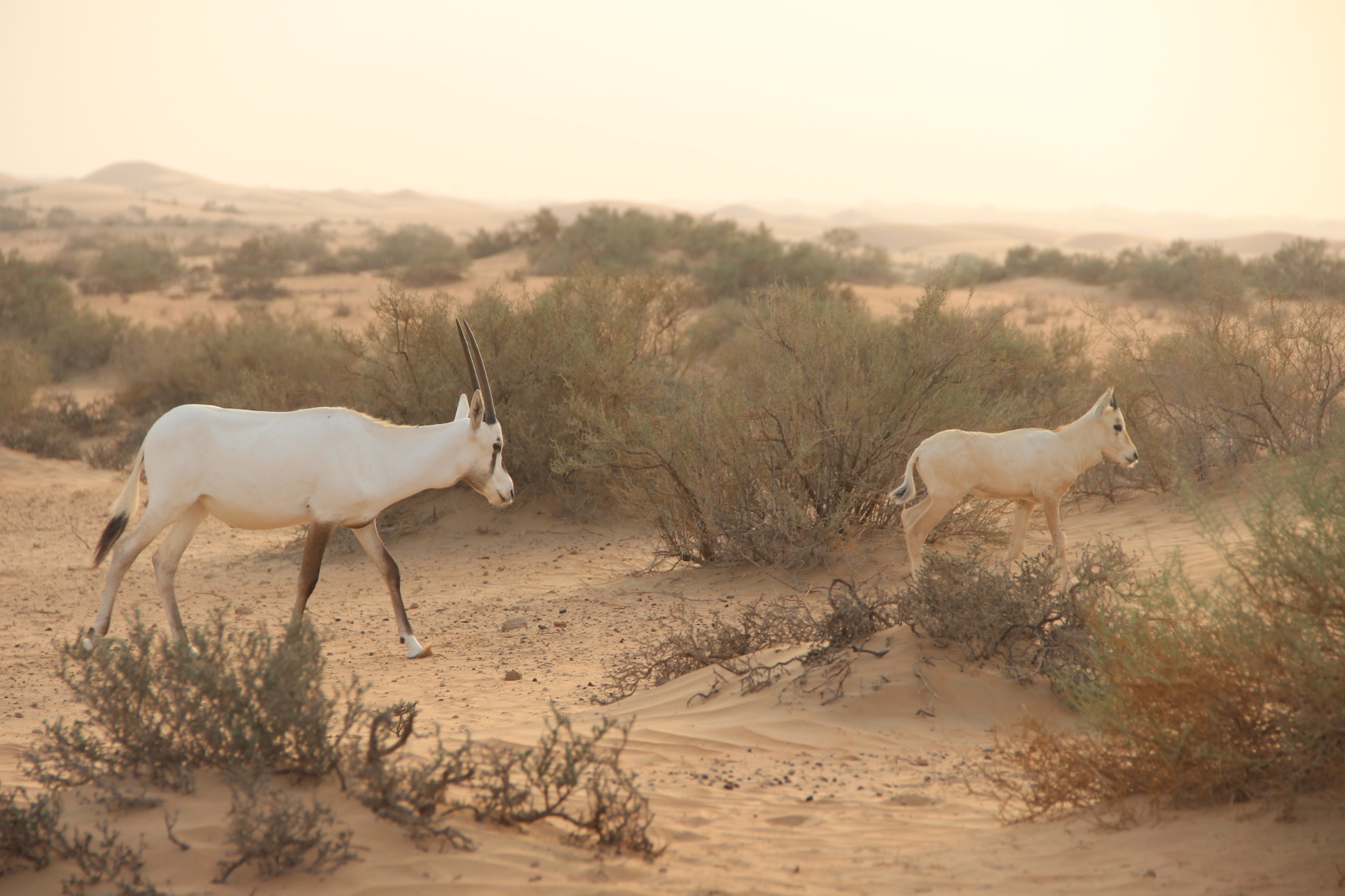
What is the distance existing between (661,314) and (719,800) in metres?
10.9

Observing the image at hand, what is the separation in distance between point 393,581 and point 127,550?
5.84 feet

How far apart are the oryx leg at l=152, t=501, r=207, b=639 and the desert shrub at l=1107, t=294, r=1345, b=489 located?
8223 millimetres

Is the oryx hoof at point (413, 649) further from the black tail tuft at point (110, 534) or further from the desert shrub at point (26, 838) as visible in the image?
the desert shrub at point (26, 838)

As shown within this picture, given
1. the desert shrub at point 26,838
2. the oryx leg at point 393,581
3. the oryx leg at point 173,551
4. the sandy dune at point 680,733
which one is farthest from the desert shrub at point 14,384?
the desert shrub at point 26,838

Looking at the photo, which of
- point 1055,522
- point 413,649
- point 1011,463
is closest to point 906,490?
point 1011,463

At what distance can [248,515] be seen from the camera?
6.86 m

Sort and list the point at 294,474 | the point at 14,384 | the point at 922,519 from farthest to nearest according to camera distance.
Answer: the point at 14,384
the point at 922,519
the point at 294,474

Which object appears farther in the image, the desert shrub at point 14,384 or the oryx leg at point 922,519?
the desert shrub at point 14,384

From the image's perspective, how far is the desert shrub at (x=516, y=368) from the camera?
35.5ft

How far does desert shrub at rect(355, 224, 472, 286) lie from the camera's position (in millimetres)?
28906

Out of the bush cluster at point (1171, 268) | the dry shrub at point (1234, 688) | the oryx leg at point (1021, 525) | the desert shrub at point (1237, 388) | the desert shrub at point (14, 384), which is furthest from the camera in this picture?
the bush cluster at point (1171, 268)

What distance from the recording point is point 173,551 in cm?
700

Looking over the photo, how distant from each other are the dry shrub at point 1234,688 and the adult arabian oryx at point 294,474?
4434 millimetres

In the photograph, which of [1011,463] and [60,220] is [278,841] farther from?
[60,220]
